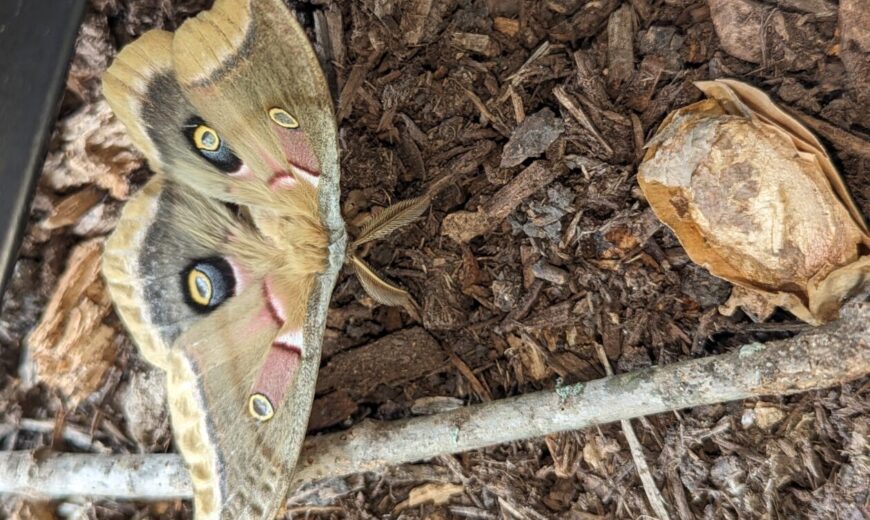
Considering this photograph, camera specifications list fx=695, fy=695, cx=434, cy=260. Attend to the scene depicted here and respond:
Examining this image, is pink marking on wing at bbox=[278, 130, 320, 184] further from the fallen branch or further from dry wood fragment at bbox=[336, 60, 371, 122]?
the fallen branch

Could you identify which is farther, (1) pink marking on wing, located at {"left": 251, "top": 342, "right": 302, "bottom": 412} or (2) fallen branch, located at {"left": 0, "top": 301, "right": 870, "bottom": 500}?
(1) pink marking on wing, located at {"left": 251, "top": 342, "right": 302, "bottom": 412}

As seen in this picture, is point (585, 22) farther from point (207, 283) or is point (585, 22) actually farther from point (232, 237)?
point (207, 283)

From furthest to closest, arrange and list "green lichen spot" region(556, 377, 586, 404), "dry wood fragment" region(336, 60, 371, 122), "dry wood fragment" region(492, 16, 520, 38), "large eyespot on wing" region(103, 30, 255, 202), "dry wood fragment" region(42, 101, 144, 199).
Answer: "dry wood fragment" region(42, 101, 144, 199)
"dry wood fragment" region(336, 60, 371, 122)
"dry wood fragment" region(492, 16, 520, 38)
"green lichen spot" region(556, 377, 586, 404)
"large eyespot on wing" region(103, 30, 255, 202)

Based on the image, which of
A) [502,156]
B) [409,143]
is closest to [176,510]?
[409,143]

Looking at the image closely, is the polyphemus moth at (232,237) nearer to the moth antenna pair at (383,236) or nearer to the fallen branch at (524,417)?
the moth antenna pair at (383,236)

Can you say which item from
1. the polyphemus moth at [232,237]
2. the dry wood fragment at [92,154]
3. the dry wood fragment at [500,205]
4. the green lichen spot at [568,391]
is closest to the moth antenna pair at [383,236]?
the polyphemus moth at [232,237]

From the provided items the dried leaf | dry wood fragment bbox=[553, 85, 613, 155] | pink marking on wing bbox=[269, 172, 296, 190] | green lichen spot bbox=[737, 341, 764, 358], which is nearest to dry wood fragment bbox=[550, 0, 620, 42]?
dry wood fragment bbox=[553, 85, 613, 155]

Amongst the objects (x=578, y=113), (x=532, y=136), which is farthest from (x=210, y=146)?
(x=578, y=113)
